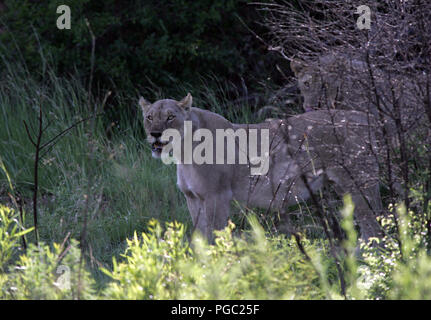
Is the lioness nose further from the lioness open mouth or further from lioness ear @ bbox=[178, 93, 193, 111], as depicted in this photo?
lioness ear @ bbox=[178, 93, 193, 111]

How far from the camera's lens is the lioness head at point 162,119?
18.4 ft

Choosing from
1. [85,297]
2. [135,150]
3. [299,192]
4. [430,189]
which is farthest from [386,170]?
[135,150]

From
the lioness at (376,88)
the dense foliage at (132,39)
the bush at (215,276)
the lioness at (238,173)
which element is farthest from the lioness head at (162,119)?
the dense foliage at (132,39)

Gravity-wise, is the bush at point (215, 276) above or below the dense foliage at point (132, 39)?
below

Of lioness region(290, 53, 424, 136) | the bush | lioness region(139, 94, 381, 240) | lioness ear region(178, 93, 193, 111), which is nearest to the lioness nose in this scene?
lioness region(139, 94, 381, 240)

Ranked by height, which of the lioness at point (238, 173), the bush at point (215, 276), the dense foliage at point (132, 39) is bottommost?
the bush at point (215, 276)

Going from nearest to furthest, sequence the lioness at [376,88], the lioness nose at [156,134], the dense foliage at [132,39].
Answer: the lioness at [376,88] < the lioness nose at [156,134] < the dense foliage at [132,39]

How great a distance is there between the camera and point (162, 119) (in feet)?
18.5

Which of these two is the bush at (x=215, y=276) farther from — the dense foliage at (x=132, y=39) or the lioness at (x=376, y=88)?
the dense foliage at (x=132, y=39)

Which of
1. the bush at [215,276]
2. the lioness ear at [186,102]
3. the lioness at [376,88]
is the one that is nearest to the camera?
the bush at [215,276]

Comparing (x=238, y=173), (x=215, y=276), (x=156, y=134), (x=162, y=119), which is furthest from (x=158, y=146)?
(x=215, y=276)

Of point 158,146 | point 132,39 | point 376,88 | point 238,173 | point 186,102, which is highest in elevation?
point 132,39

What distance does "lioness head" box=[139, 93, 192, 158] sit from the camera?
5.61 m

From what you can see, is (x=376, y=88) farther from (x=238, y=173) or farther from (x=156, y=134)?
(x=156, y=134)
